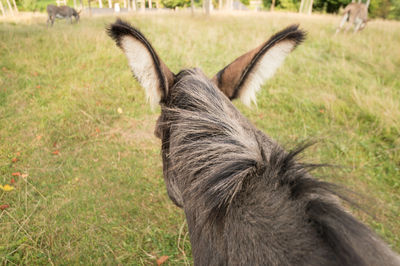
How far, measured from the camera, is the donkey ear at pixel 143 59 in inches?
54.4

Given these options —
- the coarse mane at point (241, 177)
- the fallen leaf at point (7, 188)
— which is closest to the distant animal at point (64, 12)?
the fallen leaf at point (7, 188)

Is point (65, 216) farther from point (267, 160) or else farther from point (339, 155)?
point (339, 155)

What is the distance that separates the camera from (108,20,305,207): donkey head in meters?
1.22

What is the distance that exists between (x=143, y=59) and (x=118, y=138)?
3398mm

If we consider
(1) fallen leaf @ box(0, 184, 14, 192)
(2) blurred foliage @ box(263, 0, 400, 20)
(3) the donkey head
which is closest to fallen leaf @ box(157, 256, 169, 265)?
(3) the donkey head

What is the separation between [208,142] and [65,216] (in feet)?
8.99

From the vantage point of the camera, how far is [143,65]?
1.48m

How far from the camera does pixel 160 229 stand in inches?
118

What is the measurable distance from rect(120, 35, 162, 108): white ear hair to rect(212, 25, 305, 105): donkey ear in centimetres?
61

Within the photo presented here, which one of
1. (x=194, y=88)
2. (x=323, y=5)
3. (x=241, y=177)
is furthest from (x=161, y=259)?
(x=323, y=5)

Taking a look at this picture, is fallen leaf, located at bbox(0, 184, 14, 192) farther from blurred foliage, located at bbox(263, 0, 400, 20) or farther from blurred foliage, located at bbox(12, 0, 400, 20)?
blurred foliage, located at bbox(263, 0, 400, 20)

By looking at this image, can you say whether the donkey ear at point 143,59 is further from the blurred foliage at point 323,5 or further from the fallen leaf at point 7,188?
the blurred foliage at point 323,5

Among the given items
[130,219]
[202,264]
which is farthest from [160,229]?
[202,264]

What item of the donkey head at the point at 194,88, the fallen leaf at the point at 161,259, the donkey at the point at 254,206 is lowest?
the fallen leaf at the point at 161,259
